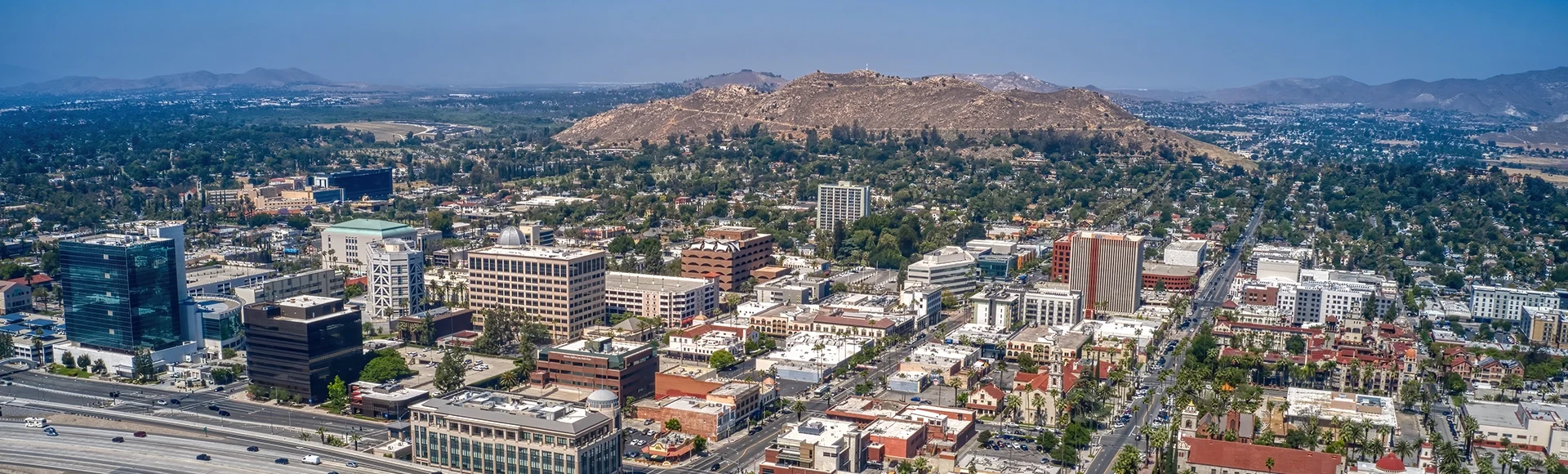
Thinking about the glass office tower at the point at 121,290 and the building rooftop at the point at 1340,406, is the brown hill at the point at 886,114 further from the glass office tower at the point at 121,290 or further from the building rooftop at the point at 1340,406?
the glass office tower at the point at 121,290

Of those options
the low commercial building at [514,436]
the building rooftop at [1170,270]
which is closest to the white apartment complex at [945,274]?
the building rooftop at [1170,270]

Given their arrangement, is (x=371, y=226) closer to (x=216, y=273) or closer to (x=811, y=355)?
(x=216, y=273)

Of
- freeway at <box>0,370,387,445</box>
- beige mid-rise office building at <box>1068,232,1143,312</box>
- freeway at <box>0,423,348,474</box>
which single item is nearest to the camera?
freeway at <box>0,423,348,474</box>

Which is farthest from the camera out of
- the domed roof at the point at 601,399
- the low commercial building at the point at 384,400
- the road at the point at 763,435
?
the low commercial building at the point at 384,400

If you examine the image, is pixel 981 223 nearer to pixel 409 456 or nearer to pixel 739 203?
pixel 739 203

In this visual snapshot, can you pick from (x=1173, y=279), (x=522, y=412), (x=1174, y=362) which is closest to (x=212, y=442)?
(x=522, y=412)

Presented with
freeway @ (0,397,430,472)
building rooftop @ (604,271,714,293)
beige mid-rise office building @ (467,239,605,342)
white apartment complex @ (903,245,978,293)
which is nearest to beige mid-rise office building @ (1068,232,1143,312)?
white apartment complex @ (903,245,978,293)

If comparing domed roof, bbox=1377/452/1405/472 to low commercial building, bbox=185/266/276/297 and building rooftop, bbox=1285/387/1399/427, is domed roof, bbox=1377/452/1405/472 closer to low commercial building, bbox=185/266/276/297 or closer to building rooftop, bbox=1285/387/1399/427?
building rooftop, bbox=1285/387/1399/427
